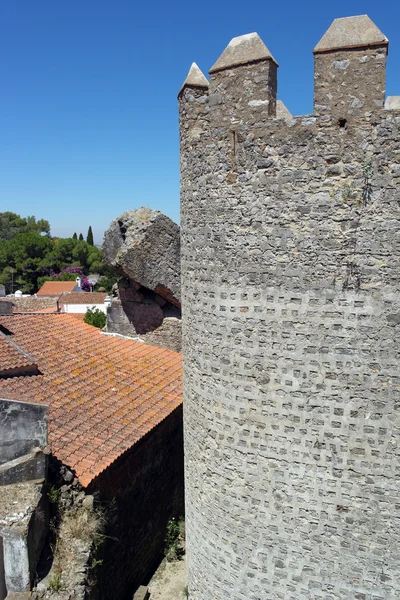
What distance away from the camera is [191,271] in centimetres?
493

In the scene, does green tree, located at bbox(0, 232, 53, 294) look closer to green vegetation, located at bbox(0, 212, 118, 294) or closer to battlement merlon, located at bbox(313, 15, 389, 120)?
green vegetation, located at bbox(0, 212, 118, 294)

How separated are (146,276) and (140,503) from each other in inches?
169

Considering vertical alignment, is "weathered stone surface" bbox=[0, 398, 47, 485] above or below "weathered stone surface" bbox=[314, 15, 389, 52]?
below

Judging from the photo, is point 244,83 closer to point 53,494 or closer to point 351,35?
point 351,35

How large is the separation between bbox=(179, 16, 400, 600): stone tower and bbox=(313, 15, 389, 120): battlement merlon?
0.03ft

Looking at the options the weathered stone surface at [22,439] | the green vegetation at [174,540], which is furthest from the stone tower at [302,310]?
the green vegetation at [174,540]

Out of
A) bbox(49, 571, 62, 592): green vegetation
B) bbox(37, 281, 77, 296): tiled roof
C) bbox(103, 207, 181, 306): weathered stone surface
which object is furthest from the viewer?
bbox(37, 281, 77, 296): tiled roof

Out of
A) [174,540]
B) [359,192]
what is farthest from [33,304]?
[359,192]

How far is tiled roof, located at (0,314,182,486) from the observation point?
20.7ft

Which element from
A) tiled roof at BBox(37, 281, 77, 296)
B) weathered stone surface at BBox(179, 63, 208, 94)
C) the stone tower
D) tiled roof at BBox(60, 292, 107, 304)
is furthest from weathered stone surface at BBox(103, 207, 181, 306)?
tiled roof at BBox(37, 281, 77, 296)

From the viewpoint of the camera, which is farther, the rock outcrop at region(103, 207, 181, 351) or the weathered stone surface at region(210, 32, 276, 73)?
the rock outcrop at region(103, 207, 181, 351)

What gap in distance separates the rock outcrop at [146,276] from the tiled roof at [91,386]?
1.37 feet

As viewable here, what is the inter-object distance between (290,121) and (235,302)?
1.68 m

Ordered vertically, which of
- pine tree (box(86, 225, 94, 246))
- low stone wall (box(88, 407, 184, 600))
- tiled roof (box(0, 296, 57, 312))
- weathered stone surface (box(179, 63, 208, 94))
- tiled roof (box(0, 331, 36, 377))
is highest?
pine tree (box(86, 225, 94, 246))
